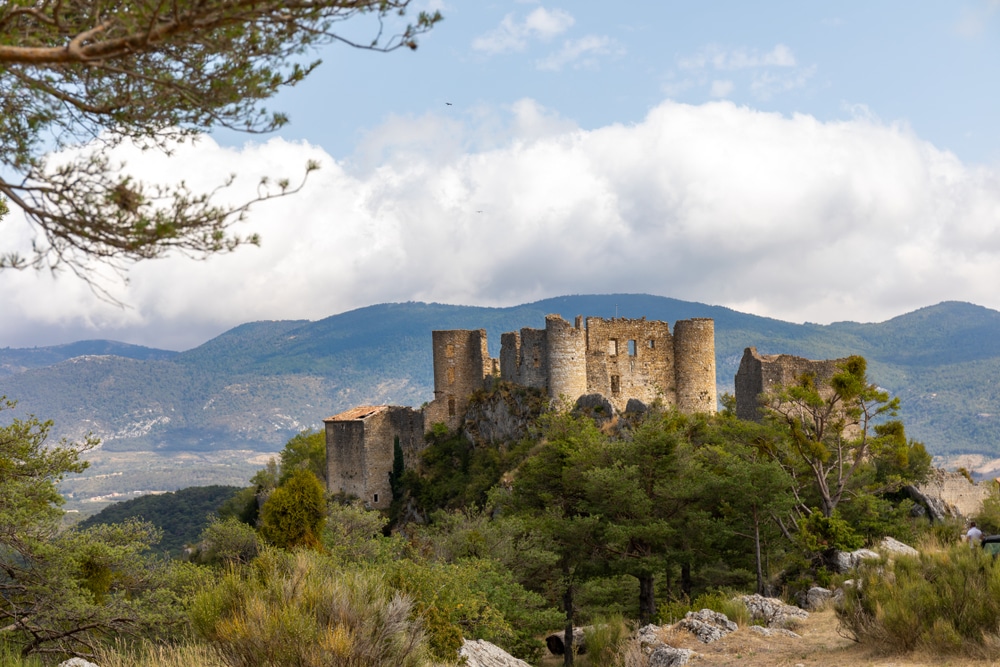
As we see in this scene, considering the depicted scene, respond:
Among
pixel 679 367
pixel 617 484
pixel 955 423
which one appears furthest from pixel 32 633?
pixel 955 423

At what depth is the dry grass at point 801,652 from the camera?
11922mm

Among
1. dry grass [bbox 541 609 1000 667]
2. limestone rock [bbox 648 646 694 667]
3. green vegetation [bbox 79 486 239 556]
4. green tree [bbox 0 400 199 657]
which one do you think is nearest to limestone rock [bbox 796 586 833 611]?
dry grass [bbox 541 609 1000 667]

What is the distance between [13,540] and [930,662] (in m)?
13.9

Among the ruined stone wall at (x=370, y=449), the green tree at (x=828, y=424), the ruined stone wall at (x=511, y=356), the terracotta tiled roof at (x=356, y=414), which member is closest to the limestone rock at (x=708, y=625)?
the green tree at (x=828, y=424)

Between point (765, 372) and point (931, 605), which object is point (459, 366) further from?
point (931, 605)

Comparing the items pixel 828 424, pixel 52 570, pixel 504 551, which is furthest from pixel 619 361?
pixel 52 570

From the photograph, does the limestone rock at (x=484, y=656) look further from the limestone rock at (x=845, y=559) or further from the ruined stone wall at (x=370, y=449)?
the ruined stone wall at (x=370, y=449)

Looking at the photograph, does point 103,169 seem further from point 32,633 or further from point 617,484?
point 617,484

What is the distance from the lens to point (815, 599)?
61.3 ft

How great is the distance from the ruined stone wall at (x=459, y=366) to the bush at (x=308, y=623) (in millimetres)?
35157

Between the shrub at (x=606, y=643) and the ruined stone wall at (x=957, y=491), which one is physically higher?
the ruined stone wall at (x=957, y=491)

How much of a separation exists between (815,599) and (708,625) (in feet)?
13.8

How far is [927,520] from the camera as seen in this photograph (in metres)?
30.3

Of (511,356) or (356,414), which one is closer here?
(511,356)
